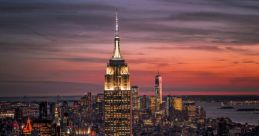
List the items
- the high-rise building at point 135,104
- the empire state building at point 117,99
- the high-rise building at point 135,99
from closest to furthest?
the empire state building at point 117,99 → the high-rise building at point 135,104 → the high-rise building at point 135,99

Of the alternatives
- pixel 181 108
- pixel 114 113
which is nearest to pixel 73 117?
pixel 181 108

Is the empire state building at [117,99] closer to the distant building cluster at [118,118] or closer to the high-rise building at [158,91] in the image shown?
the distant building cluster at [118,118]

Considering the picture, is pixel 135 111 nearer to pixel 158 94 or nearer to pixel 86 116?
pixel 86 116

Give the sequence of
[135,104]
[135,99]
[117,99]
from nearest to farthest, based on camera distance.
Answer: [117,99] < [135,99] < [135,104]

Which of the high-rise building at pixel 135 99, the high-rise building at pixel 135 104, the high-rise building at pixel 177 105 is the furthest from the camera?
the high-rise building at pixel 177 105

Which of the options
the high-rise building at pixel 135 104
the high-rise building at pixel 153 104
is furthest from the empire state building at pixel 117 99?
the high-rise building at pixel 153 104

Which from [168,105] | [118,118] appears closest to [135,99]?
[168,105]

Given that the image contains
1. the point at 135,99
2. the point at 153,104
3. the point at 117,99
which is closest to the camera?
the point at 117,99

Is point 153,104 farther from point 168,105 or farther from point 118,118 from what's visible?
point 118,118
